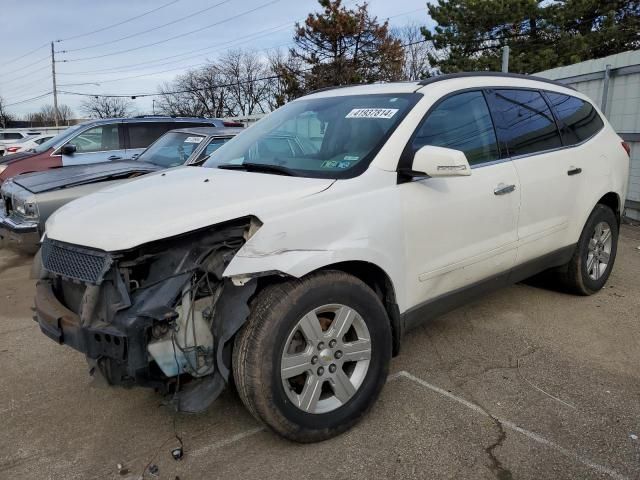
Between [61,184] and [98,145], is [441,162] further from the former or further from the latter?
[98,145]

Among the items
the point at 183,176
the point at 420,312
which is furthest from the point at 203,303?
the point at 420,312

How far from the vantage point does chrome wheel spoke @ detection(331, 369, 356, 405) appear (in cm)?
269

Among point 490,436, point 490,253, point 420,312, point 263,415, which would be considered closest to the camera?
point 263,415

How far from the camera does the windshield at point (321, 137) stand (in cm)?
301

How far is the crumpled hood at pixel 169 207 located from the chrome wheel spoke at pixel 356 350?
790 millimetres

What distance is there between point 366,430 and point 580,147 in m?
2.95

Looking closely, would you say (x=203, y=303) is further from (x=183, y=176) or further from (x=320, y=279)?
(x=183, y=176)

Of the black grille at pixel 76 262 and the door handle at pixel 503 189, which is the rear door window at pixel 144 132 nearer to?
the black grille at pixel 76 262

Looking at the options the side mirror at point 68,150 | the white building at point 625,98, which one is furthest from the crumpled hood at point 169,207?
the white building at point 625,98

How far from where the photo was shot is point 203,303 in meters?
2.52

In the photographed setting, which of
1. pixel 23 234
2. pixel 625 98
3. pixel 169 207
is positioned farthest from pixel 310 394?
pixel 625 98

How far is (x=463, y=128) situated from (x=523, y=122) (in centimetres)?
71

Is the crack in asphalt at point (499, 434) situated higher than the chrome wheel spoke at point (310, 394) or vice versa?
the chrome wheel spoke at point (310, 394)

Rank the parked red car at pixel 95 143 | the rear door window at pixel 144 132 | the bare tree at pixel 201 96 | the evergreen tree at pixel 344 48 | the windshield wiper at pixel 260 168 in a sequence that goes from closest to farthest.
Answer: the windshield wiper at pixel 260 168
the parked red car at pixel 95 143
the rear door window at pixel 144 132
the evergreen tree at pixel 344 48
the bare tree at pixel 201 96
